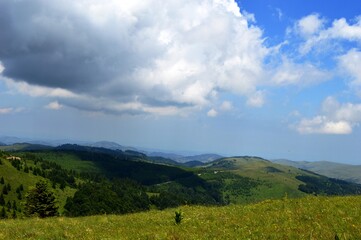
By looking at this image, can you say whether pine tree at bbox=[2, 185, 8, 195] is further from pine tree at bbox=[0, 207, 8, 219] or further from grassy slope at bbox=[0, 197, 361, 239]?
grassy slope at bbox=[0, 197, 361, 239]

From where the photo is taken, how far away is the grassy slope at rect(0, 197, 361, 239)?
54.1 feet

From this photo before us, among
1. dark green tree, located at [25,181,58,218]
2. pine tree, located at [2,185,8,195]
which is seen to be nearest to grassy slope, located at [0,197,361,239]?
dark green tree, located at [25,181,58,218]

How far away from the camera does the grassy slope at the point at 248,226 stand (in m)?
16.5

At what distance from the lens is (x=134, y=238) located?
17.2 m

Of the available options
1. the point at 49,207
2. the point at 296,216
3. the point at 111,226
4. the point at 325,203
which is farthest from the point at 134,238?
the point at 49,207

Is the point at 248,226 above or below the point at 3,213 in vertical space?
above

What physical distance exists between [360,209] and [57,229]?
1761 cm

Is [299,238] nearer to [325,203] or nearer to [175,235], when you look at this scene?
[175,235]

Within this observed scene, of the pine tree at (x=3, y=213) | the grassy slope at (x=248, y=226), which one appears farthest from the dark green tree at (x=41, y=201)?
the pine tree at (x=3, y=213)

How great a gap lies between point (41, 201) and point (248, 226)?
5810cm

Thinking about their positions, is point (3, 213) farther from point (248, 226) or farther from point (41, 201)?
point (248, 226)

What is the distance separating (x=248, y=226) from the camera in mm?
18672

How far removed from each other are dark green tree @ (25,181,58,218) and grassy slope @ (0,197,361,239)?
46.3 m

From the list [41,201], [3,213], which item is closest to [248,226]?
[41,201]
